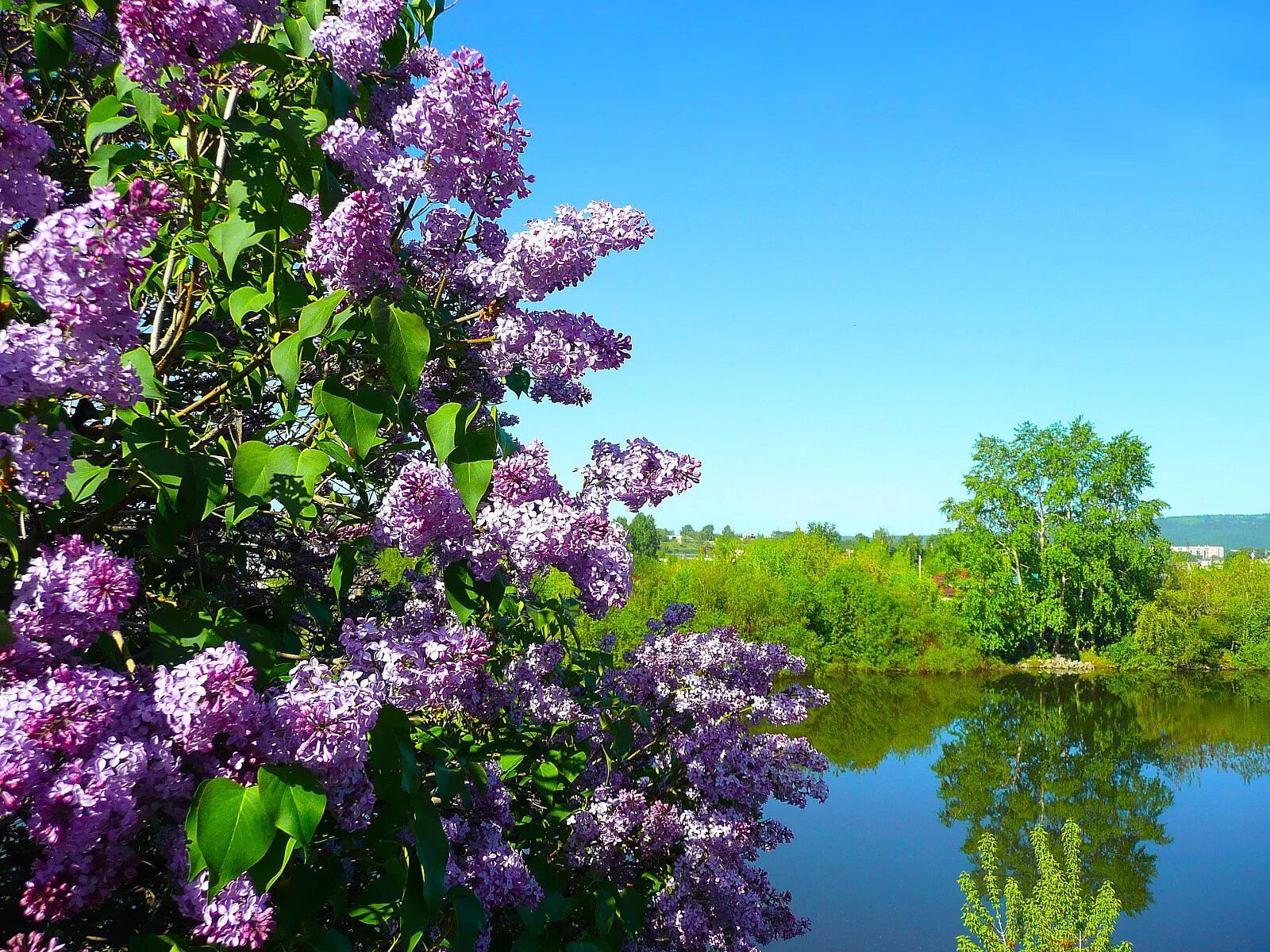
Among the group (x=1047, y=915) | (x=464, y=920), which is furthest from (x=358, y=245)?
(x=1047, y=915)

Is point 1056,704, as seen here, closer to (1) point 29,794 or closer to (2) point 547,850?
(2) point 547,850

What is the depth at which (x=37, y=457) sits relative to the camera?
1.30 meters

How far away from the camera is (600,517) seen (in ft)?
7.50

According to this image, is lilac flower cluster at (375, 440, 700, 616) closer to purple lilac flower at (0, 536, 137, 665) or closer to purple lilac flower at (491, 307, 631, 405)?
purple lilac flower at (491, 307, 631, 405)

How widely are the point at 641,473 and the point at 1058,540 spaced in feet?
140

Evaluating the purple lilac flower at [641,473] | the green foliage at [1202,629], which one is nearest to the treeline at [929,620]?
the green foliage at [1202,629]

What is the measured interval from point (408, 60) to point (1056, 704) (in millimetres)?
34849

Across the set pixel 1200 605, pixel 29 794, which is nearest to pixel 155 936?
pixel 29 794

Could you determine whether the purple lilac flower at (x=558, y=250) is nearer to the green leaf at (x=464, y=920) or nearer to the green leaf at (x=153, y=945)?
the green leaf at (x=464, y=920)

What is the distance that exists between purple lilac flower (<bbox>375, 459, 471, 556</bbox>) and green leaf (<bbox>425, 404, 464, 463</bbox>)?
29cm

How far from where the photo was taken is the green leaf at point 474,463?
1655 millimetres

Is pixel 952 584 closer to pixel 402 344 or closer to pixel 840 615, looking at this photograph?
pixel 840 615

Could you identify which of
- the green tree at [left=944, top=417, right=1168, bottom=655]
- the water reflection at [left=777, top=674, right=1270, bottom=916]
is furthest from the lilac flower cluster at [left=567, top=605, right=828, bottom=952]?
the green tree at [left=944, top=417, right=1168, bottom=655]

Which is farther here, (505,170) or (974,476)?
(974,476)
